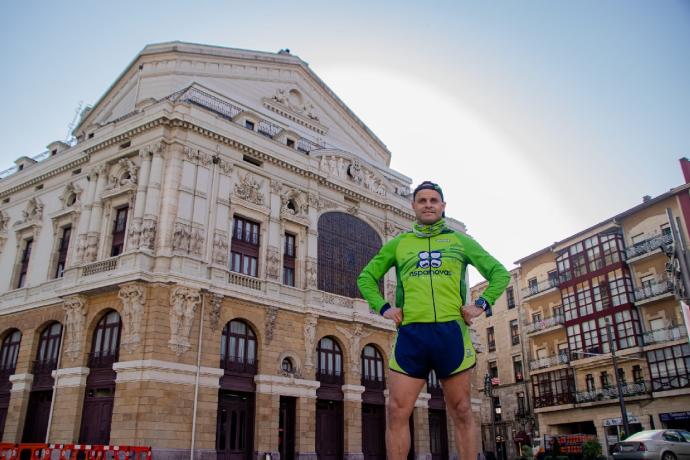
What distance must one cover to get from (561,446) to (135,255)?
2936 cm

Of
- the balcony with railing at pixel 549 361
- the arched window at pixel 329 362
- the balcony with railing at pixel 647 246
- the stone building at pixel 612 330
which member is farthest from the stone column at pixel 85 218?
the balcony with railing at pixel 647 246

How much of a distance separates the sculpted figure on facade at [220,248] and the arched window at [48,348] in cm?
882

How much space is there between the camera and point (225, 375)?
2644cm

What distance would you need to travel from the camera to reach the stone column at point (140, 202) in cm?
2642

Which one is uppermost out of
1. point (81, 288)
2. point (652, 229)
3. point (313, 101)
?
point (313, 101)

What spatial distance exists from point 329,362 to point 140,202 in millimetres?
12921

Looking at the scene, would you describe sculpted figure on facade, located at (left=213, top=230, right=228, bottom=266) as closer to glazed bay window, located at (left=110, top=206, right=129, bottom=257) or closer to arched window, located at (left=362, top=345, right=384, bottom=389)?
glazed bay window, located at (left=110, top=206, right=129, bottom=257)

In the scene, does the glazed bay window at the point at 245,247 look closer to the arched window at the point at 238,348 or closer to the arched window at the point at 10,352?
the arched window at the point at 238,348

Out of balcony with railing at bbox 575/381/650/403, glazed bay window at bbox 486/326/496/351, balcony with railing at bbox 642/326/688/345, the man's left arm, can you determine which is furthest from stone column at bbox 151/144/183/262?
glazed bay window at bbox 486/326/496/351

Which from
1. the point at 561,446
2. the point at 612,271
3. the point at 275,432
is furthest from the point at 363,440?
the point at 612,271

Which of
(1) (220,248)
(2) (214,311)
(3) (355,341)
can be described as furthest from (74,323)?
(3) (355,341)

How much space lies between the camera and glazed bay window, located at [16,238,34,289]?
32.7 meters

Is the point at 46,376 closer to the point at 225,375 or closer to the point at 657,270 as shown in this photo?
the point at 225,375

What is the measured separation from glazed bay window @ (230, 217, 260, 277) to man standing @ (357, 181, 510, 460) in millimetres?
23602
